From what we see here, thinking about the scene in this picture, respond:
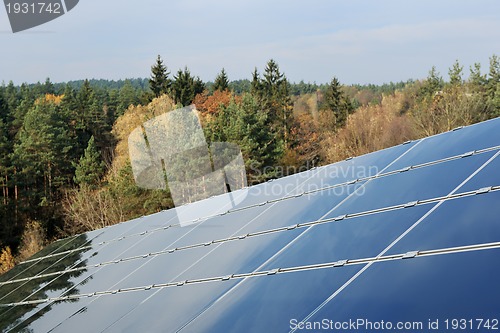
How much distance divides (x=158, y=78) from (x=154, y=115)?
71.5 feet

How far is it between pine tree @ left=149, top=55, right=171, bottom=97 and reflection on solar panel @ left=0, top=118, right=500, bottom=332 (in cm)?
7847

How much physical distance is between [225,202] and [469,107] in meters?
47.9

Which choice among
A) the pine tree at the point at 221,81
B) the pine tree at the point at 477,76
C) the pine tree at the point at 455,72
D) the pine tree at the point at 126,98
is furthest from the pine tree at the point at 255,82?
the pine tree at the point at 477,76

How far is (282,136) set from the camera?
74.5m

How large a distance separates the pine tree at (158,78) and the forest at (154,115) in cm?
15

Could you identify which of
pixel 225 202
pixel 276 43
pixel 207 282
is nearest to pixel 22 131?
pixel 276 43

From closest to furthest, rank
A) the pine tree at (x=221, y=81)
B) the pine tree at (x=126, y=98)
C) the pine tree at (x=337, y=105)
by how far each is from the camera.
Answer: the pine tree at (x=337, y=105) < the pine tree at (x=221, y=81) < the pine tree at (x=126, y=98)

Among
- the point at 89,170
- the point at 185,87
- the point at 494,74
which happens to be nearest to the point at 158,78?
the point at 185,87

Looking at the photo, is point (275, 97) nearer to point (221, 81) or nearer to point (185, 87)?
point (221, 81)

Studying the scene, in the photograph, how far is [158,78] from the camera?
89250 millimetres

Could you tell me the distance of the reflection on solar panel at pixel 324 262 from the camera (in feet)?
14.1

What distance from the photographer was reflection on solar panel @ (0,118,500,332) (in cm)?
430

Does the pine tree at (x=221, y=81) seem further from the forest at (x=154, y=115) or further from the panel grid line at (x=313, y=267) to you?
the panel grid line at (x=313, y=267)

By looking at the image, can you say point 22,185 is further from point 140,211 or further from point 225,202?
point 225,202
